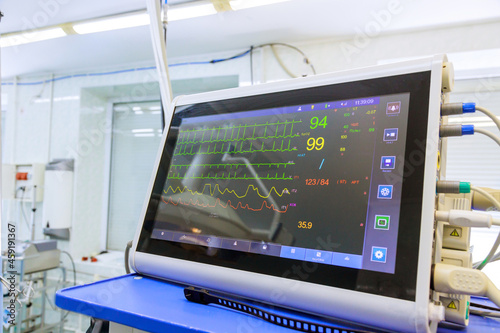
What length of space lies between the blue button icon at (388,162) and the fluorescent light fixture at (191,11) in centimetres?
189

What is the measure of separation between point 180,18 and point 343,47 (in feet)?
3.95

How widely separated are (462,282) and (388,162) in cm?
17

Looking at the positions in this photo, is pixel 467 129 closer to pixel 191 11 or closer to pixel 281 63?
pixel 191 11

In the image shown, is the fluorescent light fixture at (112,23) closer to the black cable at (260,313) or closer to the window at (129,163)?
the window at (129,163)

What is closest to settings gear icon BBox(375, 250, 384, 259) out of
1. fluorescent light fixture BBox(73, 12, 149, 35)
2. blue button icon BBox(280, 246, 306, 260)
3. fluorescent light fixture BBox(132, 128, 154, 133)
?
blue button icon BBox(280, 246, 306, 260)

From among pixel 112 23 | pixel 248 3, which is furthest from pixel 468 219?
pixel 112 23

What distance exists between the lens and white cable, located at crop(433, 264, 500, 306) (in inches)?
15.2

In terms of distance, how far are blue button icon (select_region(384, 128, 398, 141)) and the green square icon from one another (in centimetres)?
12

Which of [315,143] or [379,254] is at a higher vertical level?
[315,143]

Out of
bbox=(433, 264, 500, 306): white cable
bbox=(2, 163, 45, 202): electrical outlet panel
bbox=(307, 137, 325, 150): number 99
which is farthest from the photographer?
bbox=(2, 163, 45, 202): electrical outlet panel

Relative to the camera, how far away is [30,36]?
252cm

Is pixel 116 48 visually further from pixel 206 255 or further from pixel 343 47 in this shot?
pixel 206 255

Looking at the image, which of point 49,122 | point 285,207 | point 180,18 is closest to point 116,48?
point 180,18

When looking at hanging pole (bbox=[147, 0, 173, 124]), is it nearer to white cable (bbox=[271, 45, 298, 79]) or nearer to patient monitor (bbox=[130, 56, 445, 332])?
patient monitor (bbox=[130, 56, 445, 332])
